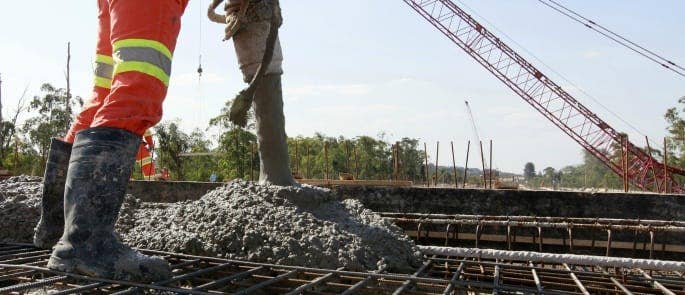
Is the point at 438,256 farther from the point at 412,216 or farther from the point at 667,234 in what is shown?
the point at 667,234

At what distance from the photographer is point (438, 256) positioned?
9.52 ft

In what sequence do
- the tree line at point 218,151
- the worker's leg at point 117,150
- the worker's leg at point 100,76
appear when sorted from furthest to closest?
1. the tree line at point 218,151
2. the worker's leg at point 100,76
3. the worker's leg at point 117,150

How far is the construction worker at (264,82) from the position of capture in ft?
11.0

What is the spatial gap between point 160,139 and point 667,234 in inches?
1240

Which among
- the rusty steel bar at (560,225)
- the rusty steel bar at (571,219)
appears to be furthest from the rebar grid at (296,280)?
the rusty steel bar at (571,219)

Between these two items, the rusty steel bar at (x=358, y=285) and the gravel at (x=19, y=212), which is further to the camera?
the gravel at (x=19, y=212)

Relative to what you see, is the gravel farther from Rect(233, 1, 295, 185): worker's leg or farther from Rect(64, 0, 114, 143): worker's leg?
Rect(233, 1, 295, 185): worker's leg

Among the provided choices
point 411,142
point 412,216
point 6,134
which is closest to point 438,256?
point 412,216

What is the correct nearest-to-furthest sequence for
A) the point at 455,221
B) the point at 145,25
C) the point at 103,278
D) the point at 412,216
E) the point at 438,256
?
the point at 103,278
the point at 145,25
the point at 438,256
the point at 455,221
the point at 412,216

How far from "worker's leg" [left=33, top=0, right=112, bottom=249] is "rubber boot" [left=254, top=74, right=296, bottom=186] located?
3.61 ft

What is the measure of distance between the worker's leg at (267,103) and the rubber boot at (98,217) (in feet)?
5.01

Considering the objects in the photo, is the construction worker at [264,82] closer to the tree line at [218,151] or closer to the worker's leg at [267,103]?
the worker's leg at [267,103]

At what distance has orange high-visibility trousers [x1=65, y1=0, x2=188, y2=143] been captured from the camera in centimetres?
190

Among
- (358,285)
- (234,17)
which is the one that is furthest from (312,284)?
(234,17)
